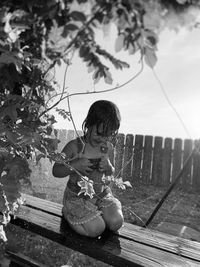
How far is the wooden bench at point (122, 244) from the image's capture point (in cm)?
183

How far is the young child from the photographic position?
219cm

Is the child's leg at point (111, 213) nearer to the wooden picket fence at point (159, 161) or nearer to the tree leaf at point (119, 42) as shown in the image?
the tree leaf at point (119, 42)

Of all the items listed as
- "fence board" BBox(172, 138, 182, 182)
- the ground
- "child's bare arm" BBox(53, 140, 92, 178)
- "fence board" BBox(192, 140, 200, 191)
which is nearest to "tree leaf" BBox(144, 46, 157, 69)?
the ground

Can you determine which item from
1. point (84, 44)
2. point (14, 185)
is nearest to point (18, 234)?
point (14, 185)

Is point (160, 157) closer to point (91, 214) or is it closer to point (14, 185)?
point (91, 214)

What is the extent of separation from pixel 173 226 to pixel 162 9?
4.53 metres

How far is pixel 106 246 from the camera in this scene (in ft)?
6.46

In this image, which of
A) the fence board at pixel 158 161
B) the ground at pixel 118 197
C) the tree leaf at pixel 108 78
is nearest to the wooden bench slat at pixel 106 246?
the ground at pixel 118 197

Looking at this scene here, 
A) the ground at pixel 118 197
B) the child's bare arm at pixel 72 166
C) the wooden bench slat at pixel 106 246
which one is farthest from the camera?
the ground at pixel 118 197

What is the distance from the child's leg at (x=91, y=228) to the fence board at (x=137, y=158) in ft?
24.0

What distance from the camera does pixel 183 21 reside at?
25.9 inches

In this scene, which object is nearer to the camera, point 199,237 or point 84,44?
point 84,44

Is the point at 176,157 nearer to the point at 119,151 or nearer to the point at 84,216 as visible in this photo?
the point at 119,151

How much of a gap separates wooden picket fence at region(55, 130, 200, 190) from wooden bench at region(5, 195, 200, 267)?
6735 mm
